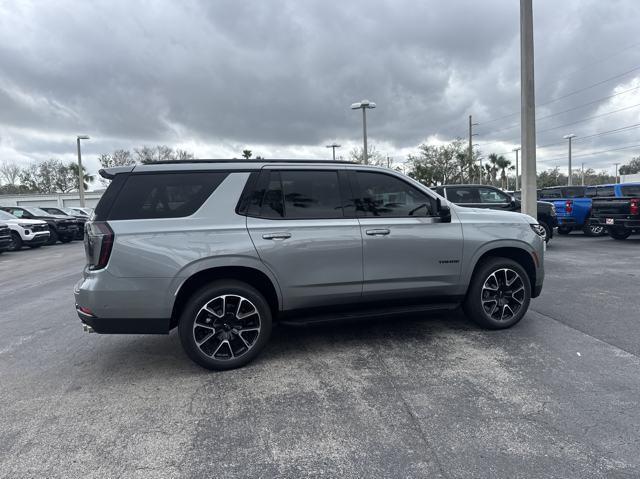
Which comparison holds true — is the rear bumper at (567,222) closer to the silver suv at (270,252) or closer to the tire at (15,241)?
the silver suv at (270,252)

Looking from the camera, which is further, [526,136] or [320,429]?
[526,136]

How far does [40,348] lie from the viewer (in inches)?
192

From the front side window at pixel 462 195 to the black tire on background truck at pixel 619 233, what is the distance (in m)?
4.90

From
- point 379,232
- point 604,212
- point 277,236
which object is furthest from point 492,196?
point 277,236

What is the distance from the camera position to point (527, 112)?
1064 centimetres

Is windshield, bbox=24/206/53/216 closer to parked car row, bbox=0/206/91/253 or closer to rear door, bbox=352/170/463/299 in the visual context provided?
parked car row, bbox=0/206/91/253

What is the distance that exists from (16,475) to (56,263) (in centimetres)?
1221

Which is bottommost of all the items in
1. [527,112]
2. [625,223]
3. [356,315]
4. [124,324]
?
[356,315]

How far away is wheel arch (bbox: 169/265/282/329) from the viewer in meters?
3.93

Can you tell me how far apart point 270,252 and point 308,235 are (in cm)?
41

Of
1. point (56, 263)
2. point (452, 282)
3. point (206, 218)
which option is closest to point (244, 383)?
point (206, 218)

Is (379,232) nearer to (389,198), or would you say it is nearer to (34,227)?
(389,198)

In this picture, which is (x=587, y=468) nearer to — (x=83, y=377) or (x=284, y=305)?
(x=284, y=305)

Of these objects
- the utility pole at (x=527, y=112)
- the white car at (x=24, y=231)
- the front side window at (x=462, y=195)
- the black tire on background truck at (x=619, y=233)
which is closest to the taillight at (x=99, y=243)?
the utility pole at (x=527, y=112)
